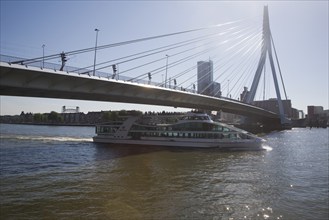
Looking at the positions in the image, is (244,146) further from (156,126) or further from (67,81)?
(67,81)

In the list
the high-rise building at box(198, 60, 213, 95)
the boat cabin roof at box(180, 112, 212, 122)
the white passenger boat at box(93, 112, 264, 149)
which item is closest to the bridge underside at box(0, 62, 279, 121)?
the boat cabin roof at box(180, 112, 212, 122)

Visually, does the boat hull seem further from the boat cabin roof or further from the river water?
the river water

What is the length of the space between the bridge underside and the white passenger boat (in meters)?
4.93

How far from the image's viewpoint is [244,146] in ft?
148

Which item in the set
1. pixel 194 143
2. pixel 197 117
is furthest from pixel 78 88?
pixel 197 117

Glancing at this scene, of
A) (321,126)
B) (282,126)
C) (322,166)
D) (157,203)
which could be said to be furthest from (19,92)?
(321,126)

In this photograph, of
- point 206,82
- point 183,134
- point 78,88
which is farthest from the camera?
point 206,82

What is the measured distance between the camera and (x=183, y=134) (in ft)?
166

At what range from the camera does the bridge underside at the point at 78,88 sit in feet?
102

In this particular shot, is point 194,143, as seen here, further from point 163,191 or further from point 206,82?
point 206,82

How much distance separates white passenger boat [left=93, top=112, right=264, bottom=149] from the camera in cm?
4632

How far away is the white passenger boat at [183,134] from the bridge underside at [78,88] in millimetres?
4926

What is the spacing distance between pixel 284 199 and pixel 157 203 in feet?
22.3

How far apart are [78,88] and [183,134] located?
1936 centimetres
